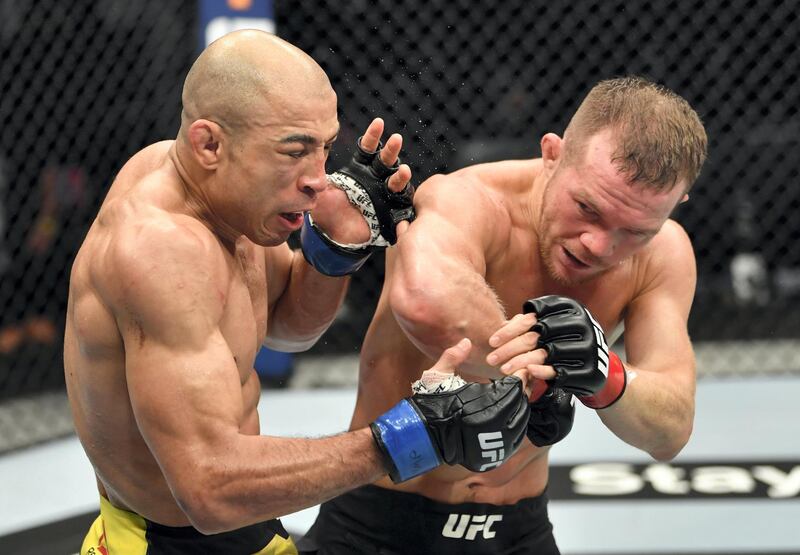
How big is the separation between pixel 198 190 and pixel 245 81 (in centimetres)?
20

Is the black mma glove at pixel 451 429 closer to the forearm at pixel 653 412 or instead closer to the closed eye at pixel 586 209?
the forearm at pixel 653 412

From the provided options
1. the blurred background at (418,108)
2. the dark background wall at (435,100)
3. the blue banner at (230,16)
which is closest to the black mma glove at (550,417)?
the blurred background at (418,108)

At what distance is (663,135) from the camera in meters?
1.76

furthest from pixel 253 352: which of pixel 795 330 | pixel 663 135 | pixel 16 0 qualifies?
pixel 795 330

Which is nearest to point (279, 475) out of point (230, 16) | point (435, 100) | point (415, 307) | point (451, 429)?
point (451, 429)

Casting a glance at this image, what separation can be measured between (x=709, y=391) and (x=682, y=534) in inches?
63.5

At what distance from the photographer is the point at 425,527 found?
6.34 ft

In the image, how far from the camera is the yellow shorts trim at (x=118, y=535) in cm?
171

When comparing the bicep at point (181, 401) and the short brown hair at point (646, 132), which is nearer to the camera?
the bicep at point (181, 401)

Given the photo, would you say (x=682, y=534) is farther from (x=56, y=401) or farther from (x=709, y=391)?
(x=56, y=401)

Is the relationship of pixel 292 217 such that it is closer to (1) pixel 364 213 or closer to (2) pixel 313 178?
(2) pixel 313 178

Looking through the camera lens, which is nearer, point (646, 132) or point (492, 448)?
point (492, 448)

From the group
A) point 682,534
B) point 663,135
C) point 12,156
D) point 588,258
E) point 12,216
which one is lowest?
point 682,534

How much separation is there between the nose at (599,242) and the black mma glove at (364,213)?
0.33m
